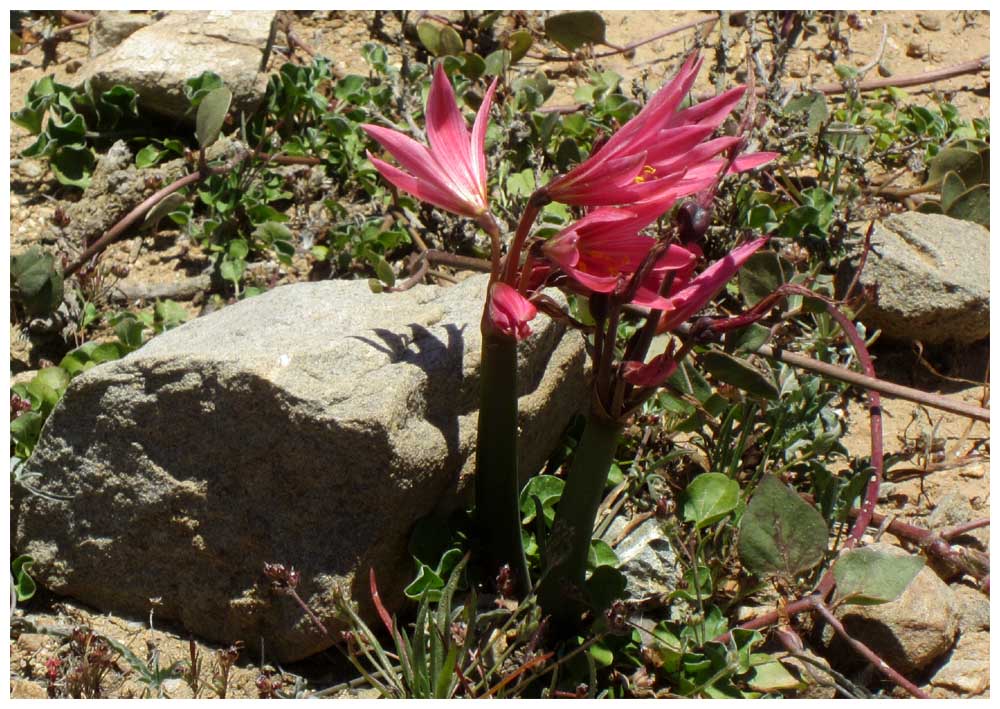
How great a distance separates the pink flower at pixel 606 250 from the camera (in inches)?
69.9

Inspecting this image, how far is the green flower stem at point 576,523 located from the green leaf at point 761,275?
30.4 inches

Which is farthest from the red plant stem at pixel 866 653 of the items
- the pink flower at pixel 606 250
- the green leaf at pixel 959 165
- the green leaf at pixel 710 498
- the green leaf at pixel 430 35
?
the green leaf at pixel 430 35

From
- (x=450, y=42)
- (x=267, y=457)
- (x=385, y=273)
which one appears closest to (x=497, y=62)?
(x=450, y=42)

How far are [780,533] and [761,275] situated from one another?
2.26 ft

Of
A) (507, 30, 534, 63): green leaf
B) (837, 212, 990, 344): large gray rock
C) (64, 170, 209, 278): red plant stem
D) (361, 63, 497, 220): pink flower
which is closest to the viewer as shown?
(361, 63, 497, 220): pink flower

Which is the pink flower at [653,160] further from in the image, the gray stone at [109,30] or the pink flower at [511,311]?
the gray stone at [109,30]

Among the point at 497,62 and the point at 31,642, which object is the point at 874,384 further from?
the point at 31,642

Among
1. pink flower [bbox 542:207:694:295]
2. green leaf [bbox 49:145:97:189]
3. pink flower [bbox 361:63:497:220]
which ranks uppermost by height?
pink flower [bbox 361:63:497:220]

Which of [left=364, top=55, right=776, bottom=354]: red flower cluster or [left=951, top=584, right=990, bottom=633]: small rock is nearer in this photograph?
[left=364, top=55, right=776, bottom=354]: red flower cluster

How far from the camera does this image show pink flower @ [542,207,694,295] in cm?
177

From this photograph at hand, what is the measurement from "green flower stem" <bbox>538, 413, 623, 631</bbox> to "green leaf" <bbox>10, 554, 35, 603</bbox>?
1174 millimetres

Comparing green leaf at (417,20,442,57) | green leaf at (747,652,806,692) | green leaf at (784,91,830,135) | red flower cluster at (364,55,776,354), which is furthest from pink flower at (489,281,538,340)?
green leaf at (417,20,442,57)

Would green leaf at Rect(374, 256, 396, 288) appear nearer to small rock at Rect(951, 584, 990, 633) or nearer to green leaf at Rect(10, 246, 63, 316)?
green leaf at Rect(10, 246, 63, 316)

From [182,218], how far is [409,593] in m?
1.71
